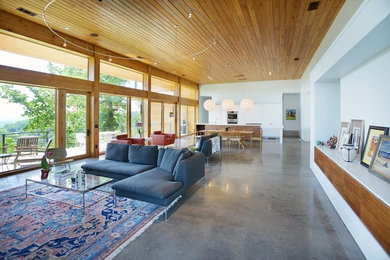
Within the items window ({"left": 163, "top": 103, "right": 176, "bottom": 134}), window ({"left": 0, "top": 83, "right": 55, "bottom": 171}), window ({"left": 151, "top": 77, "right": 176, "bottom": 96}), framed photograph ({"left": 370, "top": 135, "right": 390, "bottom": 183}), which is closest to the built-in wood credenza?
framed photograph ({"left": 370, "top": 135, "right": 390, "bottom": 183})

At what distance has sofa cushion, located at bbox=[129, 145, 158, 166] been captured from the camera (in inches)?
171

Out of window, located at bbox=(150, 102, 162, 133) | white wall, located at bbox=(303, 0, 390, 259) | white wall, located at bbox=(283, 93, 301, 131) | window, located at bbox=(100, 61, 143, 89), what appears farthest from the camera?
white wall, located at bbox=(283, 93, 301, 131)

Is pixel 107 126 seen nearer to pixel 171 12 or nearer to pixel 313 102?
pixel 171 12

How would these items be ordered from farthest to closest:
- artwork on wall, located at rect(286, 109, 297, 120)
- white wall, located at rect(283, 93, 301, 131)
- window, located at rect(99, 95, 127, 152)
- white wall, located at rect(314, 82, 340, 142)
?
artwork on wall, located at rect(286, 109, 297, 120)
white wall, located at rect(283, 93, 301, 131)
window, located at rect(99, 95, 127, 152)
white wall, located at rect(314, 82, 340, 142)

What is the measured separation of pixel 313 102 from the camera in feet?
16.9

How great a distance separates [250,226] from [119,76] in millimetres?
7592

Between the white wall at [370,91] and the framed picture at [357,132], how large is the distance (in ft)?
0.31

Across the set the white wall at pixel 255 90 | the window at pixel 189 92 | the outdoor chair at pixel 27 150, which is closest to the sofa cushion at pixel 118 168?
the outdoor chair at pixel 27 150

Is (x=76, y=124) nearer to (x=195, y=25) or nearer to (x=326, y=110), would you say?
(x=195, y=25)

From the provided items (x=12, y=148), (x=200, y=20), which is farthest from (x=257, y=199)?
(x=12, y=148)

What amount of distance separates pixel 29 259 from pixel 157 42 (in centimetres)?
577

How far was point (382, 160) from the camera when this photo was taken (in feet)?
7.84

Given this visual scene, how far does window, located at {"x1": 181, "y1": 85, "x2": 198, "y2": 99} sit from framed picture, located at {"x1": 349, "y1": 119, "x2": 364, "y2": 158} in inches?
411

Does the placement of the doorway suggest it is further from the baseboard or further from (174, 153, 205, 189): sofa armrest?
(174, 153, 205, 189): sofa armrest
